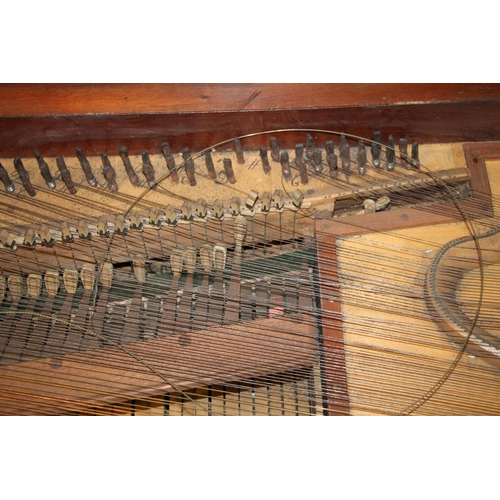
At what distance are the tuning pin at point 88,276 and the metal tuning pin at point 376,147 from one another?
122 cm

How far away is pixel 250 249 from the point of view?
10.1 ft

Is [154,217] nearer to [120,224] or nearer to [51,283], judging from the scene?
[120,224]

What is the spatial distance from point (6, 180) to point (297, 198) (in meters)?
1.20

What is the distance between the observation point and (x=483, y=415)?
261 cm

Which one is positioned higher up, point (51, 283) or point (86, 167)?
point (86, 167)

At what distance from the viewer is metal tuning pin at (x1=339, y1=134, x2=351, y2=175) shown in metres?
3.02

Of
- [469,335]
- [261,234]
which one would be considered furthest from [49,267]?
[469,335]

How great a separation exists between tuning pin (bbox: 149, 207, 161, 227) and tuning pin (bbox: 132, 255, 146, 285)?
6.0 inches

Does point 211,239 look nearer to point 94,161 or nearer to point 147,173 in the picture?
point 147,173

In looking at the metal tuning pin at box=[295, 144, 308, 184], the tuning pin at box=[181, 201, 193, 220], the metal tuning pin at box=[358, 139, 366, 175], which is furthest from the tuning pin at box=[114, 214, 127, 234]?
the metal tuning pin at box=[358, 139, 366, 175]

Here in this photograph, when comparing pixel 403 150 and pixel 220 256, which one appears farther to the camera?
pixel 403 150

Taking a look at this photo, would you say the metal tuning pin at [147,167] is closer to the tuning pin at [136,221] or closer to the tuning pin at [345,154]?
the tuning pin at [136,221]

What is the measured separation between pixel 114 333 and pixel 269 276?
0.64 m

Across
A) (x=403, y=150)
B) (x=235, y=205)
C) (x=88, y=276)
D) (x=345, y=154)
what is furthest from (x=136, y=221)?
(x=403, y=150)
